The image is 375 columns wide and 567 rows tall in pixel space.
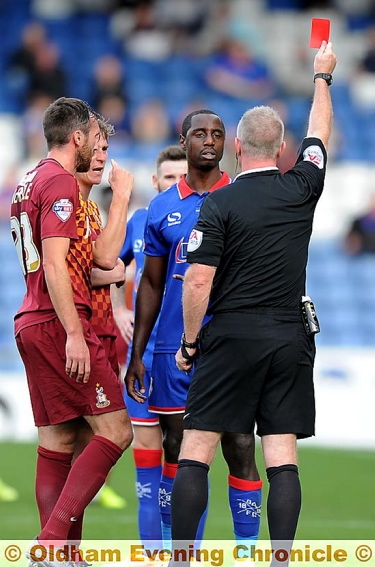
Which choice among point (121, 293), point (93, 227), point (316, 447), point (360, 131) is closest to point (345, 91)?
point (360, 131)

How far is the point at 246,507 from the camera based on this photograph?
19.4ft

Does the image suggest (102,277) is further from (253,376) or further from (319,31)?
(319,31)

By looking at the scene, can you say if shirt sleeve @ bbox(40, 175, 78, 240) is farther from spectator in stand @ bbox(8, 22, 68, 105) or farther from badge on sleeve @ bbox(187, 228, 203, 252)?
spectator in stand @ bbox(8, 22, 68, 105)

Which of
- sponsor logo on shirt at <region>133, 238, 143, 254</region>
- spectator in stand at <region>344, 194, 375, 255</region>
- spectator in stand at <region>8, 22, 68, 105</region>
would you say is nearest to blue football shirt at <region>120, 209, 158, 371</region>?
sponsor logo on shirt at <region>133, 238, 143, 254</region>

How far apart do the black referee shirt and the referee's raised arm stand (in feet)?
0.44

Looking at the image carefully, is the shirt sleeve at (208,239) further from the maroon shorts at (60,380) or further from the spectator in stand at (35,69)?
the spectator in stand at (35,69)

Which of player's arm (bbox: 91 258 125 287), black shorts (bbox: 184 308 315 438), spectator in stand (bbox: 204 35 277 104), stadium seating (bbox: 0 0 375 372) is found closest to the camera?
black shorts (bbox: 184 308 315 438)

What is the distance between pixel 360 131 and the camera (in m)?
19.3

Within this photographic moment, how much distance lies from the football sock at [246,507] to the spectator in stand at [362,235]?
11.8 m

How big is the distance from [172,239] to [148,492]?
149cm

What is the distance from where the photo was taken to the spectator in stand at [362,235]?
1741 centimetres

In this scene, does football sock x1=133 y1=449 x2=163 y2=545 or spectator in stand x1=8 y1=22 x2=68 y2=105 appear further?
spectator in stand x1=8 y1=22 x2=68 y2=105

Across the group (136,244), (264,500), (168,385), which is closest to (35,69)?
(264,500)

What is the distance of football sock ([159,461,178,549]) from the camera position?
6.34 metres
